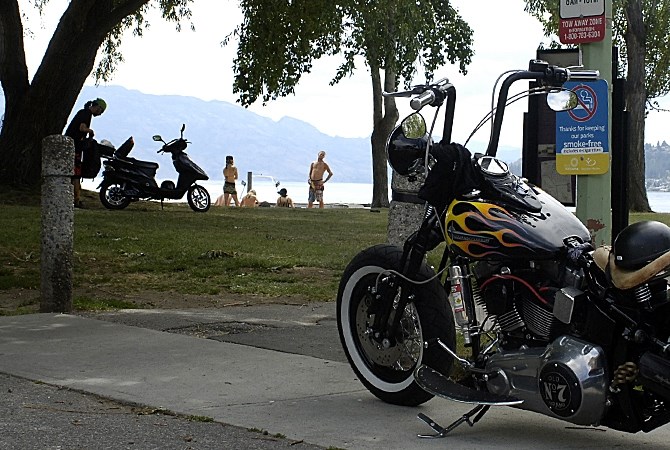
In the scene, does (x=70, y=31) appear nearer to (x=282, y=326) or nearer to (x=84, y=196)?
(x=84, y=196)

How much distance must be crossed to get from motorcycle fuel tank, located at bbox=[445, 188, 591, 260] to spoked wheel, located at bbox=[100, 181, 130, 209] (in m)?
16.7

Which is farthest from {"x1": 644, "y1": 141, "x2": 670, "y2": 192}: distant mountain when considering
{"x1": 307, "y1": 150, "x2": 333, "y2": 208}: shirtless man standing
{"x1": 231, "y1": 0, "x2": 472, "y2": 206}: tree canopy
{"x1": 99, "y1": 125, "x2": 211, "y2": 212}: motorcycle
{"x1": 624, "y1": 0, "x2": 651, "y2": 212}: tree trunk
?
{"x1": 99, "y1": 125, "x2": 211, "y2": 212}: motorcycle

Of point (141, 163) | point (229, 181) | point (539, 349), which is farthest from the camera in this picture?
point (229, 181)

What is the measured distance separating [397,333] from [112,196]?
1638 centimetres

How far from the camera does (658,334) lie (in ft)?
15.7

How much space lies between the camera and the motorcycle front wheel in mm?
5766

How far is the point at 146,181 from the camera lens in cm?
2252

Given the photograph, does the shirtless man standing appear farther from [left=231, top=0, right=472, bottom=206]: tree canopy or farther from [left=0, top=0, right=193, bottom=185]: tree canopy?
[left=0, top=0, right=193, bottom=185]: tree canopy

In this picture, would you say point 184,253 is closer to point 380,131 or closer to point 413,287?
point 413,287

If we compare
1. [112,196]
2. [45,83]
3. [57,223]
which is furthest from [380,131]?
[57,223]

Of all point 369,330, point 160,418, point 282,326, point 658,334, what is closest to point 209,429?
point 160,418

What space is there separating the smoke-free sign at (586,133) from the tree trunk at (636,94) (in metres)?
26.9

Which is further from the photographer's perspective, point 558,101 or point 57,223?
point 57,223

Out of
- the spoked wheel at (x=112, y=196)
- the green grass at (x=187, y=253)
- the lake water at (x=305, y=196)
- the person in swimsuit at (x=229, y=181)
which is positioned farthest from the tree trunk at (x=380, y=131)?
the green grass at (x=187, y=253)
